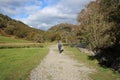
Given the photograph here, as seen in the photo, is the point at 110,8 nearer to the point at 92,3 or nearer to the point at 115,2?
the point at 115,2

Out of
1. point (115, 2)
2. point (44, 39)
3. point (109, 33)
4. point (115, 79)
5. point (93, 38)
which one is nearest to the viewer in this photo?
point (115, 79)

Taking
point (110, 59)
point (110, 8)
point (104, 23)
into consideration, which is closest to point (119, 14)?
point (110, 8)

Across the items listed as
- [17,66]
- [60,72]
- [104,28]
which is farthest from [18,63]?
[104,28]

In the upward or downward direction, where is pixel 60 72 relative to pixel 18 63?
downward

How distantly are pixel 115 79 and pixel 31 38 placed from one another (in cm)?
12938

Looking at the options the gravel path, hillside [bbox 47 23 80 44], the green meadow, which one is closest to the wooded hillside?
the gravel path

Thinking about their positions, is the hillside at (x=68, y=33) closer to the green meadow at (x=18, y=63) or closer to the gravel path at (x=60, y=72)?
the green meadow at (x=18, y=63)

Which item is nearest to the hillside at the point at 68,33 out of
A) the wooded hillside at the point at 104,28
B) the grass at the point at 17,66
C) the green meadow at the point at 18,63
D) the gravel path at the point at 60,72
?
the wooded hillside at the point at 104,28

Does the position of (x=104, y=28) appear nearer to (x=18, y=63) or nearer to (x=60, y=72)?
(x=60, y=72)

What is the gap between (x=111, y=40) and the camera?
24281mm

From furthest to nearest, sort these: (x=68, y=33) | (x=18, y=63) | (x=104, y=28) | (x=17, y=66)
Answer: (x=68, y=33)
(x=18, y=63)
(x=104, y=28)
(x=17, y=66)

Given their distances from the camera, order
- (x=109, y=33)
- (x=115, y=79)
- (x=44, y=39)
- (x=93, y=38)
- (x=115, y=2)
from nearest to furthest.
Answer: (x=115, y=79) → (x=115, y=2) → (x=109, y=33) → (x=93, y=38) → (x=44, y=39)

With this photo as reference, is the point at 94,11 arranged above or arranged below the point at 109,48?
above

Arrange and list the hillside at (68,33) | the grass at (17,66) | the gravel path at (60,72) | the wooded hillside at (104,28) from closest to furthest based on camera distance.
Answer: the gravel path at (60,72)
the grass at (17,66)
the wooded hillside at (104,28)
the hillside at (68,33)
